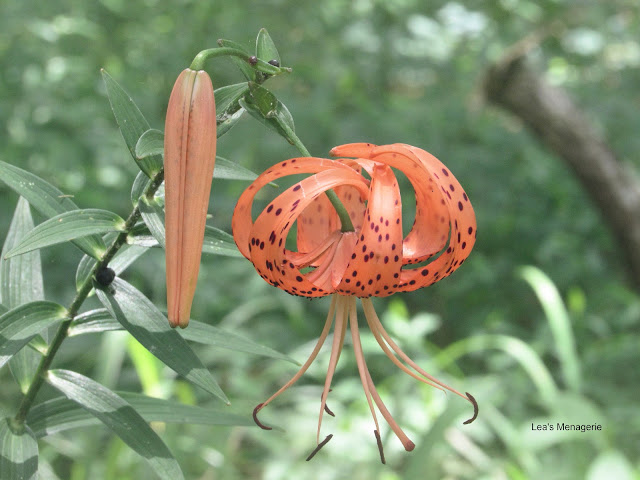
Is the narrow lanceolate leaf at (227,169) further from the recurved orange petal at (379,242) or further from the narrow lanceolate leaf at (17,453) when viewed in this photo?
the narrow lanceolate leaf at (17,453)

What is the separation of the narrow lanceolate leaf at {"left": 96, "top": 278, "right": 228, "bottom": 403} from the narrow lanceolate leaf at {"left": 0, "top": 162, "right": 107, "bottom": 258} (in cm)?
4

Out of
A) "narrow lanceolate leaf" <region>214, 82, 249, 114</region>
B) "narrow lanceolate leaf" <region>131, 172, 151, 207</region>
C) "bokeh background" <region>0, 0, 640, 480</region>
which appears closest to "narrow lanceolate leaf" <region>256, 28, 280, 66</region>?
"narrow lanceolate leaf" <region>214, 82, 249, 114</region>

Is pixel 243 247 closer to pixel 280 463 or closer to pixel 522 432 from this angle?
pixel 280 463

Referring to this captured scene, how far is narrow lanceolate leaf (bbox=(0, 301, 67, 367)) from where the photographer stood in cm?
56

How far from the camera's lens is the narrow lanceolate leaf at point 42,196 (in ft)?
1.88

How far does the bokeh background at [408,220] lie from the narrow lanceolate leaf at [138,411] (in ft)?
2.21

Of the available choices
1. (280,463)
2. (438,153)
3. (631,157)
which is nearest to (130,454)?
(280,463)

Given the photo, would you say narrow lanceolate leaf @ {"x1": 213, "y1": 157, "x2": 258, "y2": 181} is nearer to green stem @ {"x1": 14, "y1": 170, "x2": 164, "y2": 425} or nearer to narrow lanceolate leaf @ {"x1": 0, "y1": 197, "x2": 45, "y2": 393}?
green stem @ {"x1": 14, "y1": 170, "x2": 164, "y2": 425}

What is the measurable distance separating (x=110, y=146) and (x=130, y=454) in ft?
2.76

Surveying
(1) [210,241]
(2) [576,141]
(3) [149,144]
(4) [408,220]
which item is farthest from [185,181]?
(2) [576,141]

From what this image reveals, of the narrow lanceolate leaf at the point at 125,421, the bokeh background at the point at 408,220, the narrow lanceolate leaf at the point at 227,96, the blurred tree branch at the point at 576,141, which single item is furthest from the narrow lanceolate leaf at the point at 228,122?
the blurred tree branch at the point at 576,141

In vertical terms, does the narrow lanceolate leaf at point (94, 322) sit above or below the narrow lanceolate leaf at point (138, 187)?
below

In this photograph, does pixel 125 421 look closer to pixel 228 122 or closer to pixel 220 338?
pixel 220 338

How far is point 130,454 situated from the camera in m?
1.76
